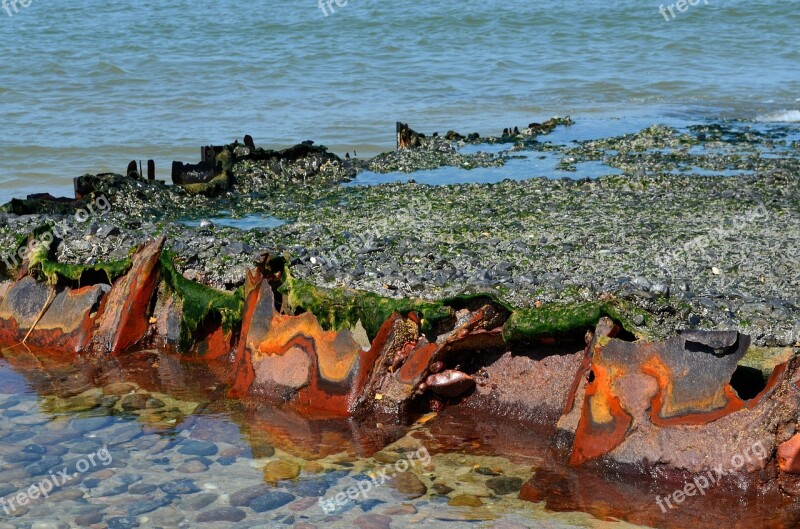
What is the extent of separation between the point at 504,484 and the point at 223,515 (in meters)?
1.18

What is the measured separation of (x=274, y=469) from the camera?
438cm

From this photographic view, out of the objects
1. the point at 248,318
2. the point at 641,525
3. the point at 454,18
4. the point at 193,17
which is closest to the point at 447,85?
the point at 454,18

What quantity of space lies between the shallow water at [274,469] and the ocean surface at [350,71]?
6.58 meters

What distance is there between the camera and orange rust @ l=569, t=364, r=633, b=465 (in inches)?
168

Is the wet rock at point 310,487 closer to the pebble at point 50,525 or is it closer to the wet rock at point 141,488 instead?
the wet rock at point 141,488

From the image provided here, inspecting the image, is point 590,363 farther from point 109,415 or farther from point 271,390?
point 109,415

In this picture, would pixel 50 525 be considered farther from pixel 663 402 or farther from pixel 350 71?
pixel 350 71

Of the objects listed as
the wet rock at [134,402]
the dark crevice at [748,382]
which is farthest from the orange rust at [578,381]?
the wet rock at [134,402]

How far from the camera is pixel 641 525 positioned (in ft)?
12.5

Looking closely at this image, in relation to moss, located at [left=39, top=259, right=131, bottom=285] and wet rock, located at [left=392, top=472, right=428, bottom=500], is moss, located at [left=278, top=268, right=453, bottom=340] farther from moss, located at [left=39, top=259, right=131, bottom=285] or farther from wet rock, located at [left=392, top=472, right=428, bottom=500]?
moss, located at [left=39, top=259, right=131, bottom=285]

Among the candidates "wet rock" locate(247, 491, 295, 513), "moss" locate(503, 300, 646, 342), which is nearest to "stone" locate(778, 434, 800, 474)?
"moss" locate(503, 300, 646, 342)

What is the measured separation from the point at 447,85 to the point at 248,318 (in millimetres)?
13491

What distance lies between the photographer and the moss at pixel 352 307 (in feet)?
16.2

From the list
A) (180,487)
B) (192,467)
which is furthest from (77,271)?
(180,487)
